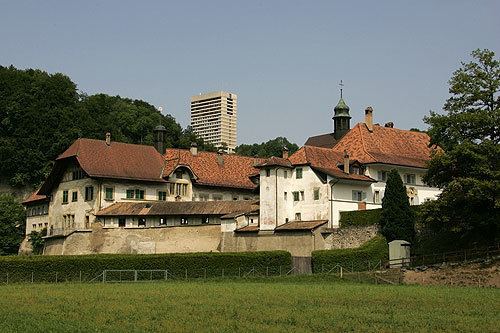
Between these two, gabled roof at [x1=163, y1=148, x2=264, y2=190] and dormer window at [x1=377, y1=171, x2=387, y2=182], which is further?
gabled roof at [x1=163, y1=148, x2=264, y2=190]

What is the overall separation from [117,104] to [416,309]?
4016 inches

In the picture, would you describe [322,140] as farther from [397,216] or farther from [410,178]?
[397,216]

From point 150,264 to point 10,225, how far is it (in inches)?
1358

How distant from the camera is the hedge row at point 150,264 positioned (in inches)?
2509

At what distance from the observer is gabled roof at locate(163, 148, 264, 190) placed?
274 feet

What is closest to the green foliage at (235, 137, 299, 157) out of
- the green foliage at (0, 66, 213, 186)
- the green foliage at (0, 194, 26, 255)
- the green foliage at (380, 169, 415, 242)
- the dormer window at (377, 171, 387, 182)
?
the green foliage at (0, 66, 213, 186)

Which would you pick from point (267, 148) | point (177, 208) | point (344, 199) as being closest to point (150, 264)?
point (177, 208)

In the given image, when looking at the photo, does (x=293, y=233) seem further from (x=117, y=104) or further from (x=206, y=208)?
(x=117, y=104)

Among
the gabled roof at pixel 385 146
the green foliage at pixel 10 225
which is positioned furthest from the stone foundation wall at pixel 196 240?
the green foliage at pixel 10 225

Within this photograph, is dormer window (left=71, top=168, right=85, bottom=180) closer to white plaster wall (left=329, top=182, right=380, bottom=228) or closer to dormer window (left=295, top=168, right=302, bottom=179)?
dormer window (left=295, top=168, right=302, bottom=179)

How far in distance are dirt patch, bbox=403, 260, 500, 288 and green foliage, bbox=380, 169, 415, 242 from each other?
5.94 meters

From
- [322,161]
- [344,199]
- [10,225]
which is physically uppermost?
[322,161]

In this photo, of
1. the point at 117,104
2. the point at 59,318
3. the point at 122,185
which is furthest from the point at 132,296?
the point at 117,104

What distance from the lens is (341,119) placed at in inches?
3745
